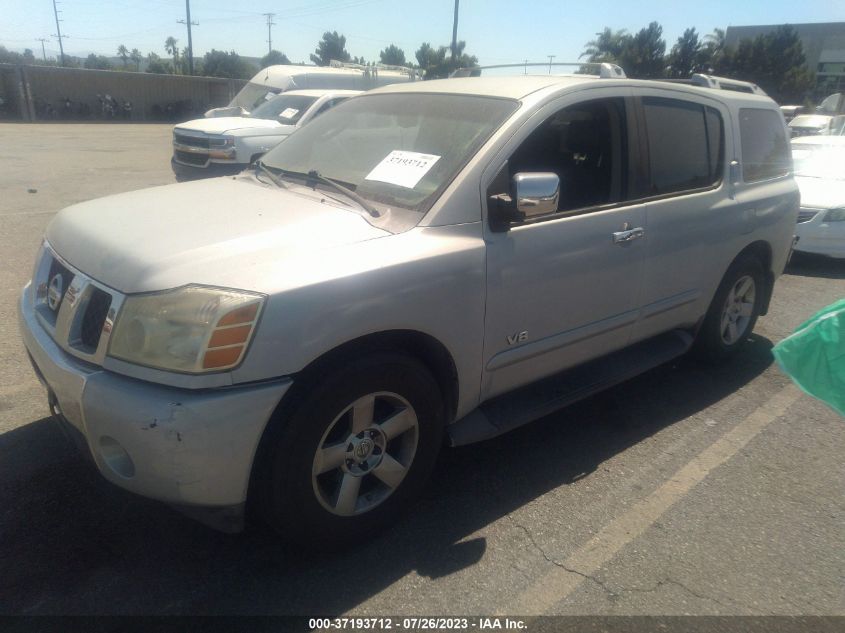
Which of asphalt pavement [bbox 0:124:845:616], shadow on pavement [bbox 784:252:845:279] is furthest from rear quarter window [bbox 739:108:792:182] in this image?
shadow on pavement [bbox 784:252:845:279]

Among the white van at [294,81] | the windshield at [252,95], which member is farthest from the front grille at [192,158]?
the windshield at [252,95]

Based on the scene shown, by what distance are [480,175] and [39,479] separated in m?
2.45

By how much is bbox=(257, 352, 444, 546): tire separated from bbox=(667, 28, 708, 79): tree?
51.8 meters

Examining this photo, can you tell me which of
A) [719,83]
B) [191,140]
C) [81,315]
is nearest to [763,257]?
[719,83]

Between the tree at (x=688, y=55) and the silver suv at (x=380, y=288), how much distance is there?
49918 mm

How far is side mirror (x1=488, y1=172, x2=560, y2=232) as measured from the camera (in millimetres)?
2896

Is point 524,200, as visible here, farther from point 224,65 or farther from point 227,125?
point 224,65

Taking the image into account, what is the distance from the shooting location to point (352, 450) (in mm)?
2656

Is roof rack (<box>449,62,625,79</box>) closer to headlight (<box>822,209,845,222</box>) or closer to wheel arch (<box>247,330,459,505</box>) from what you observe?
wheel arch (<box>247,330,459,505</box>)

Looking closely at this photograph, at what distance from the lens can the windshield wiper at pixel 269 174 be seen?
3470 mm

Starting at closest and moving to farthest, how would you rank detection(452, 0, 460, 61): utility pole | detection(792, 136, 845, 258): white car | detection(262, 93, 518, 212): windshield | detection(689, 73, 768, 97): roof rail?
1. detection(262, 93, 518, 212): windshield
2. detection(689, 73, 768, 97): roof rail
3. detection(792, 136, 845, 258): white car
4. detection(452, 0, 460, 61): utility pole

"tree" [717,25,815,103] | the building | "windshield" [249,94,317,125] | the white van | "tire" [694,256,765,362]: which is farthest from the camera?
the building

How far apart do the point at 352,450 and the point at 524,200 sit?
1.27m

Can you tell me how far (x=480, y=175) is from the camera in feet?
9.75
